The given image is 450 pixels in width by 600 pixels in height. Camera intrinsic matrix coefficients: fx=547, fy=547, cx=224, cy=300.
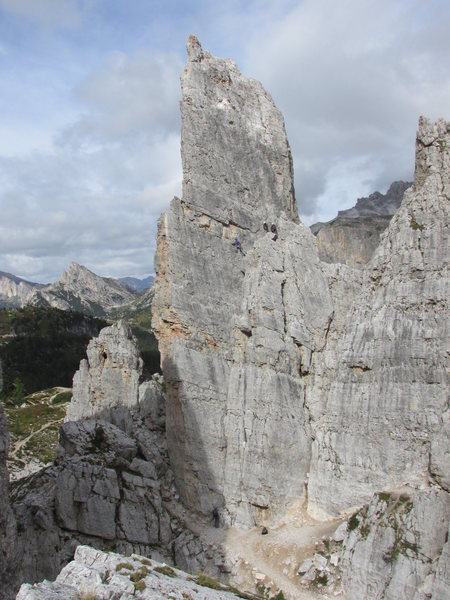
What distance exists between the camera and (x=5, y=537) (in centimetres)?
2141

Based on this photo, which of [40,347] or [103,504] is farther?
[40,347]

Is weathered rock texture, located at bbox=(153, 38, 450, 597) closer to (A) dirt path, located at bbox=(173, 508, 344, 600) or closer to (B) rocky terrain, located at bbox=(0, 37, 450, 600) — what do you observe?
(B) rocky terrain, located at bbox=(0, 37, 450, 600)

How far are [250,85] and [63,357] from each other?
97.6m

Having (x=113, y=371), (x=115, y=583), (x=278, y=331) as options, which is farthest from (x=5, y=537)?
(x=113, y=371)

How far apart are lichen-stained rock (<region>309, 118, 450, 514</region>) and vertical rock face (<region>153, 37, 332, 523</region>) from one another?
3516mm

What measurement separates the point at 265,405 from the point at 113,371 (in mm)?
17190

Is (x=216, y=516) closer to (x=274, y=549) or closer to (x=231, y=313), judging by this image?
(x=274, y=549)

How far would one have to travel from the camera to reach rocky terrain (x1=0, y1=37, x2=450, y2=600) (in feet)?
115

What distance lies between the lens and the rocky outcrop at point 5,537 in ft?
67.2

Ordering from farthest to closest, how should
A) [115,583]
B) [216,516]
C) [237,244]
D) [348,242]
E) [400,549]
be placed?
[348,242], [237,244], [216,516], [400,549], [115,583]

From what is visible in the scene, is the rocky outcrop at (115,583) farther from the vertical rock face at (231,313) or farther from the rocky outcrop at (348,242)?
the rocky outcrop at (348,242)

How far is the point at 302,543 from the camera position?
37.7 m

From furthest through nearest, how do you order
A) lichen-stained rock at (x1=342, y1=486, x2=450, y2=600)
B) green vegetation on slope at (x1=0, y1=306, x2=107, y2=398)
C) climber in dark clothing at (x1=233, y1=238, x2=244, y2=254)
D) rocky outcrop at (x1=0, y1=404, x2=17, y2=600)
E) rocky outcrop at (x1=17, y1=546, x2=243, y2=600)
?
green vegetation on slope at (x1=0, y1=306, x2=107, y2=398), climber in dark clothing at (x1=233, y1=238, x2=244, y2=254), lichen-stained rock at (x1=342, y1=486, x2=450, y2=600), rocky outcrop at (x1=0, y1=404, x2=17, y2=600), rocky outcrop at (x1=17, y1=546, x2=243, y2=600)

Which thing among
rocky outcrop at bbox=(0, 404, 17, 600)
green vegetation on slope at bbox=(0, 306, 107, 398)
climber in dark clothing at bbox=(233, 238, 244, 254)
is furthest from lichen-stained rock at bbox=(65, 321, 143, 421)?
green vegetation on slope at bbox=(0, 306, 107, 398)
